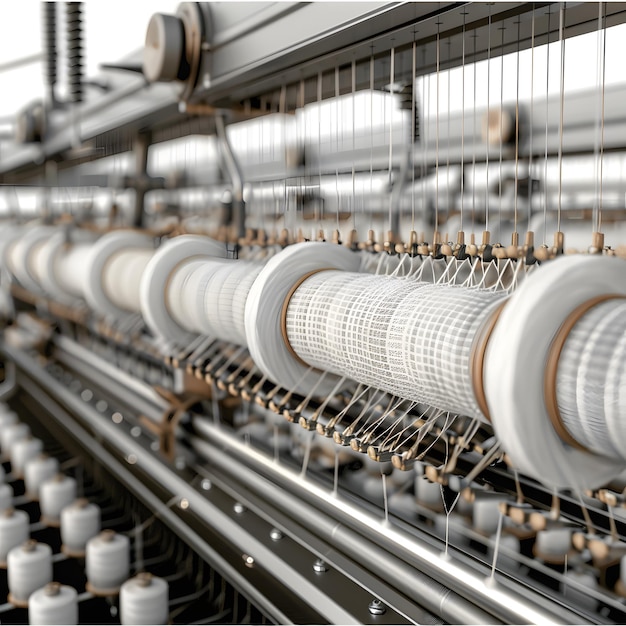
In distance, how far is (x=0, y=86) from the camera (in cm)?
334

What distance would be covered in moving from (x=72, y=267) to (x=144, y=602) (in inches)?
32.8

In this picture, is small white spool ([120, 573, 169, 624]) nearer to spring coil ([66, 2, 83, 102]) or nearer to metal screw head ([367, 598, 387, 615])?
metal screw head ([367, 598, 387, 615])

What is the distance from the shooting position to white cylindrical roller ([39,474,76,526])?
1688 mm

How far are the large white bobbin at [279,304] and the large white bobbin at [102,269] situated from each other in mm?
715

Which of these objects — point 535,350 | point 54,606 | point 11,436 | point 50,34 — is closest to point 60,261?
point 50,34

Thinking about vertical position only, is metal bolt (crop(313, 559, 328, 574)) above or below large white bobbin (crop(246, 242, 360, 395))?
below

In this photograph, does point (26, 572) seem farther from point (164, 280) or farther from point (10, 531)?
point (164, 280)

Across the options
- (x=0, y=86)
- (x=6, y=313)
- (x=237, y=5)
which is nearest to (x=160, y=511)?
(x=237, y=5)

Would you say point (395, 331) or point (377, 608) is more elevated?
point (395, 331)

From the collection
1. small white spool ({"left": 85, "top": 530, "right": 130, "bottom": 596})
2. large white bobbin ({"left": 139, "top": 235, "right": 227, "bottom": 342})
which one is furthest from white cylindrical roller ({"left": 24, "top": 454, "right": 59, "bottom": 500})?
large white bobbin ({"left": 139, "top": 235, "right": 227, "bottom": 342})

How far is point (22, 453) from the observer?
6.52 ft

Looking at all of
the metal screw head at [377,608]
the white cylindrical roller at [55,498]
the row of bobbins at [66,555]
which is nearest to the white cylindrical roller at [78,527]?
the row of bobbins at [66,555]

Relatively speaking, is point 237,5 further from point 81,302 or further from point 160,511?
point 81,302

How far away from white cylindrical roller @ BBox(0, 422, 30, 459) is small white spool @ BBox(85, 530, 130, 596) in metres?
0.88
